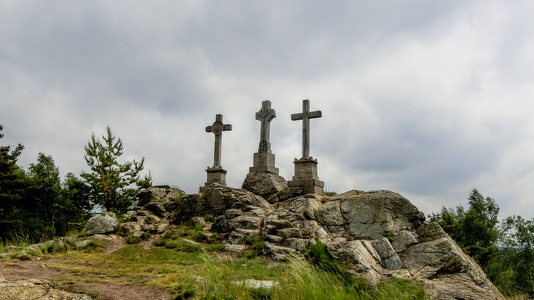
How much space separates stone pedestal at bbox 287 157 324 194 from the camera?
1914cm

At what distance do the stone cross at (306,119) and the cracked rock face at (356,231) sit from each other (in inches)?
93.0

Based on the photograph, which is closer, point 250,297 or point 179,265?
point 250,297

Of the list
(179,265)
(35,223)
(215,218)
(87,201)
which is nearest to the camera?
(179,265)

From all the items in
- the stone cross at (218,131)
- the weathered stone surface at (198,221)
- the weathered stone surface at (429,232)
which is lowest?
the weathered stone surface at (429,232)

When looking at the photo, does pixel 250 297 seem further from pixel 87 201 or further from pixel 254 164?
pixel 87 201

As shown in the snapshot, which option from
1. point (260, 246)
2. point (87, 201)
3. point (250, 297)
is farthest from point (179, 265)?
point (87, 201)

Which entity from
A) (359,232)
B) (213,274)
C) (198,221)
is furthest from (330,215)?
(213,274)

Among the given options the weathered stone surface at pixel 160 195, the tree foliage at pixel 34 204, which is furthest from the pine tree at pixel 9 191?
the weathered stone surface at pixel 160 195

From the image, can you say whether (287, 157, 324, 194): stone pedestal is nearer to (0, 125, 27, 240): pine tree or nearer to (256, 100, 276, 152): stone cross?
(256, 100, 276, 152): stone cross

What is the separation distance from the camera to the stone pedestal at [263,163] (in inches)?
812

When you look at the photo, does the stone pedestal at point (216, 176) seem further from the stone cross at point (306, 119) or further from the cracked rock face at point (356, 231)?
the stone cross at point (306, 119)

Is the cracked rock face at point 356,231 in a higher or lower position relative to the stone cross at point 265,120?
lower

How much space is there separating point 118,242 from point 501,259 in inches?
1371

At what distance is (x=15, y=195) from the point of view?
29219 millimetres
